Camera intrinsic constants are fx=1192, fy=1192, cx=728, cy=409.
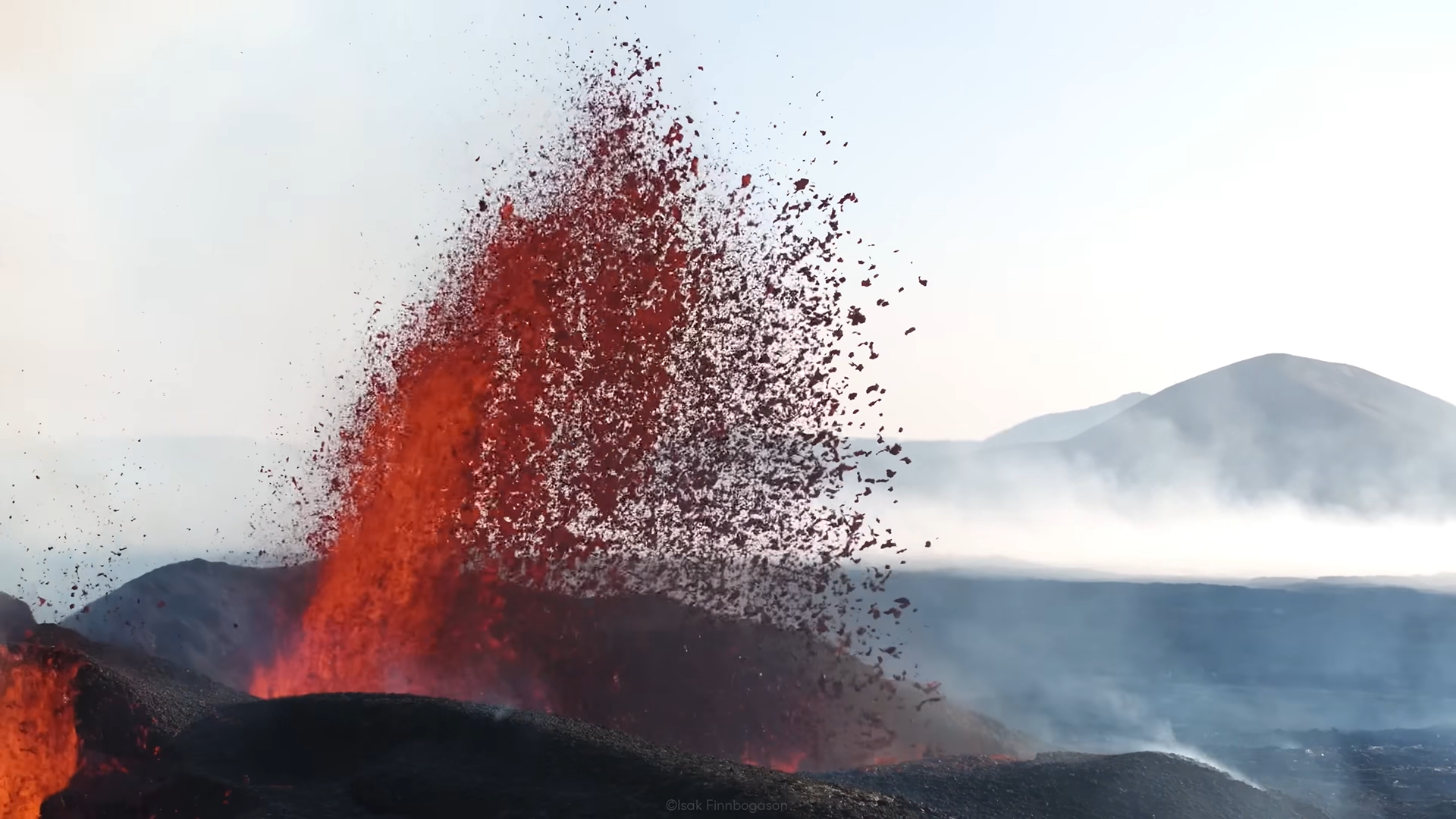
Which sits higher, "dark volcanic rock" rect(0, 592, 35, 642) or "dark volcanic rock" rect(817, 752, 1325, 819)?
"dark volcanic rock" rect(0, 592, 35, 642)

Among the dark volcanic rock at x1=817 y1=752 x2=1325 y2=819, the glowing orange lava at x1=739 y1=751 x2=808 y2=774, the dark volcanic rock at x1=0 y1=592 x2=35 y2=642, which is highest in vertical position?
the dark volcanic rock at x1=0 y1=592 x2=35 y2=642

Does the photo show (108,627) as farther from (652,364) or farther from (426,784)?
(426,784)

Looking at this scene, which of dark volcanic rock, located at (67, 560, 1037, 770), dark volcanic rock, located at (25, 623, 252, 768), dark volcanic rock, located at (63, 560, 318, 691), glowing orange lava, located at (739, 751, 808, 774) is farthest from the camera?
dark volcanic rock, located at (63, 560, 318, 691)

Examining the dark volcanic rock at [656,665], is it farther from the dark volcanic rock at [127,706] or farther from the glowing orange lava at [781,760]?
the dark volcanic rock at [127,706]

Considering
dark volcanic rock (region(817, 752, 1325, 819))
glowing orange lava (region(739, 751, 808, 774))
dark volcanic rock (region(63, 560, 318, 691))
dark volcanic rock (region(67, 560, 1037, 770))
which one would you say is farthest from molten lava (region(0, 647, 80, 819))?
glowing orange lava (region(739, 751, 808, 774))

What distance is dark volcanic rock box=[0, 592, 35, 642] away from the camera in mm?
28547

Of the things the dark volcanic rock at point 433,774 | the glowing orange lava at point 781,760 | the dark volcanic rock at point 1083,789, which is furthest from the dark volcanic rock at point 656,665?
the dark volcanic rock at point 433,774

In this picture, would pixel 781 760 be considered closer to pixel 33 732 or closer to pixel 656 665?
pixel 656 665

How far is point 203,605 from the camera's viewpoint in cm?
3641

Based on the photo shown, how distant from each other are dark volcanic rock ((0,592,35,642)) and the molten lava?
27.7ft

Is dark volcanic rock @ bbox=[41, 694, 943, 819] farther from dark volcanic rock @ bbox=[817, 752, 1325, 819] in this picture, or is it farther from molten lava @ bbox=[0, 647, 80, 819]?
dark volcanic rock @ bbox=[817, 752, 1325, 819]

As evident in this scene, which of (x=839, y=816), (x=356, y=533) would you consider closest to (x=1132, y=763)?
(x=839, y=816)

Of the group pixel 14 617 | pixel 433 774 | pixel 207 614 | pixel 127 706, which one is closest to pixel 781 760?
pixel 433 774

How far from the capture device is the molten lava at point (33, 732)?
17141mm
